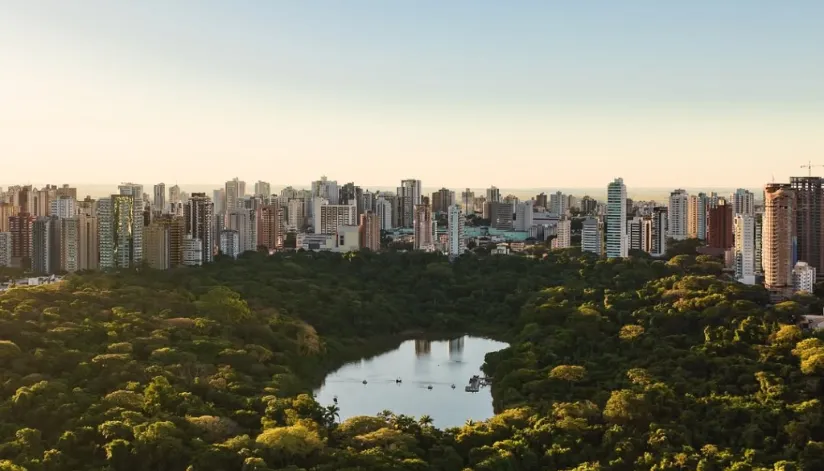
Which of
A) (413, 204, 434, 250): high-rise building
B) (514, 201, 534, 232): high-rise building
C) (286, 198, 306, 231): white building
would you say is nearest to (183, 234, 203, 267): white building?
(413, 204, 434, 250): high-rise building

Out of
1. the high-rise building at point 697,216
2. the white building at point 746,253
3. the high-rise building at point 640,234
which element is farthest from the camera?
the high-rise building at point 697,216

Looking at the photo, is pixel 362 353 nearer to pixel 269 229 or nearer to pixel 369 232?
pixel 369 232

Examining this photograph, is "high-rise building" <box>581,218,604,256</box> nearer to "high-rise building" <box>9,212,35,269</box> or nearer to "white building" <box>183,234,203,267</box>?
"white building" <box>183,234,203,267</box>

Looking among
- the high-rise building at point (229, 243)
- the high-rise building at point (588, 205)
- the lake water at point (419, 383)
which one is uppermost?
the high-rise building at point (588, 205)

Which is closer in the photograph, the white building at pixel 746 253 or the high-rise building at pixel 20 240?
the white building at pixel 746 253

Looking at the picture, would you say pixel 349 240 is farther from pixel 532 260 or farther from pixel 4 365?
pixel 4 365

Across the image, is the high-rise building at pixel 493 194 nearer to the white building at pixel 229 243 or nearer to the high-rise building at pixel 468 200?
the high-rise building at pixel 468 200

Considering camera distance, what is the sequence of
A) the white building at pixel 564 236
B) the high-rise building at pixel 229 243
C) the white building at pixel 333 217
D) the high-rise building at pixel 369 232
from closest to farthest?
the high-rise building at pixel 229 243
the high-rise building at pixel 369 232
the white building at pixel 564 236
the white building at pixel 333 217

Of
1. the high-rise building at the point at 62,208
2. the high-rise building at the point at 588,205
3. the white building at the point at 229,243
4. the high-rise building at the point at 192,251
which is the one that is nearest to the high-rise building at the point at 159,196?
the high-rise building at the point at 62,208
